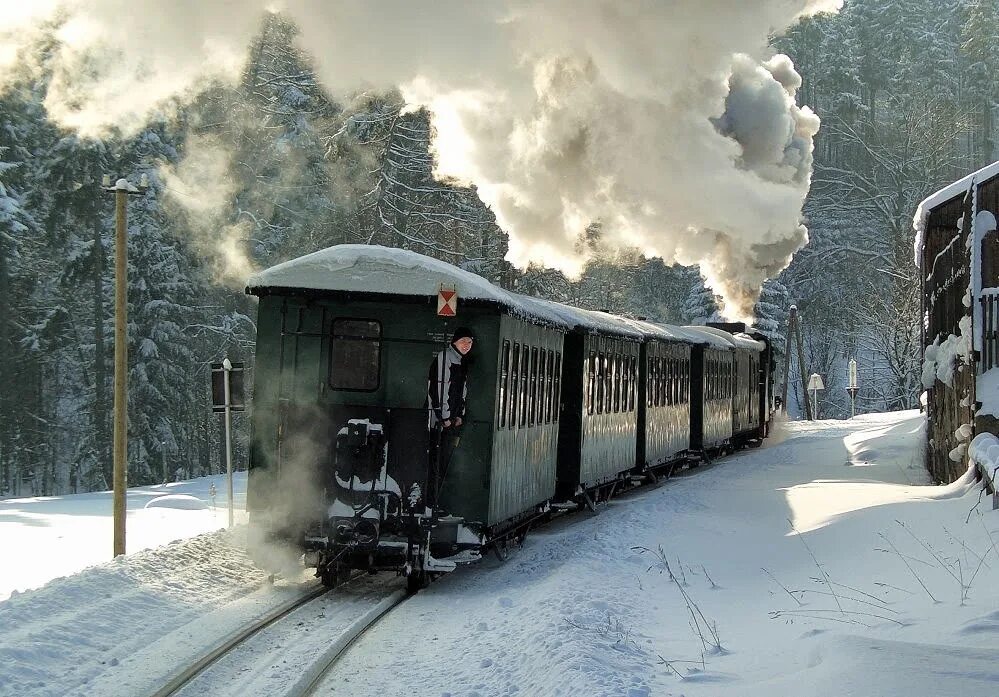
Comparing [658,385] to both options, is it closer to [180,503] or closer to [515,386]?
[515,386]

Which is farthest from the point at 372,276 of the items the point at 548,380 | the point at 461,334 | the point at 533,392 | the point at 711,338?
the point at 711,338

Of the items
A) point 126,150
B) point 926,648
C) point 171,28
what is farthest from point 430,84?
point 126,150

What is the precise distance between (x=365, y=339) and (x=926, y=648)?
6.06m

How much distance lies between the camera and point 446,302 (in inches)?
429

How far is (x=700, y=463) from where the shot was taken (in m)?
26.2

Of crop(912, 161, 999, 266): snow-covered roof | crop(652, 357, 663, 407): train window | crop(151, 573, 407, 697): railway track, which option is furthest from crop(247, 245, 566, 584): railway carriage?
crop(652, 357, 663, 407): train window

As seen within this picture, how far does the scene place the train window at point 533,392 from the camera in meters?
12.9

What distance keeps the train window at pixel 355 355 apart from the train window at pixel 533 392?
2334 mm

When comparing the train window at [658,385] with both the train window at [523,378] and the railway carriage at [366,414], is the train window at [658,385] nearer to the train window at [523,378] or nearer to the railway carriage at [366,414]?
the train window at [523,378]

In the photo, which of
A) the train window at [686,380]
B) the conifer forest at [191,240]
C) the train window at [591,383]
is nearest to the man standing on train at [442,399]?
the train window at [591,383]

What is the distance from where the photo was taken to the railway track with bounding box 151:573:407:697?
7426 millimetres

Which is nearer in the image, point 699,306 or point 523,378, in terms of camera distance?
point 523,378

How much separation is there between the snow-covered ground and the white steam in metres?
6.56

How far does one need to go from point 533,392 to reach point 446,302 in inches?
98.6
